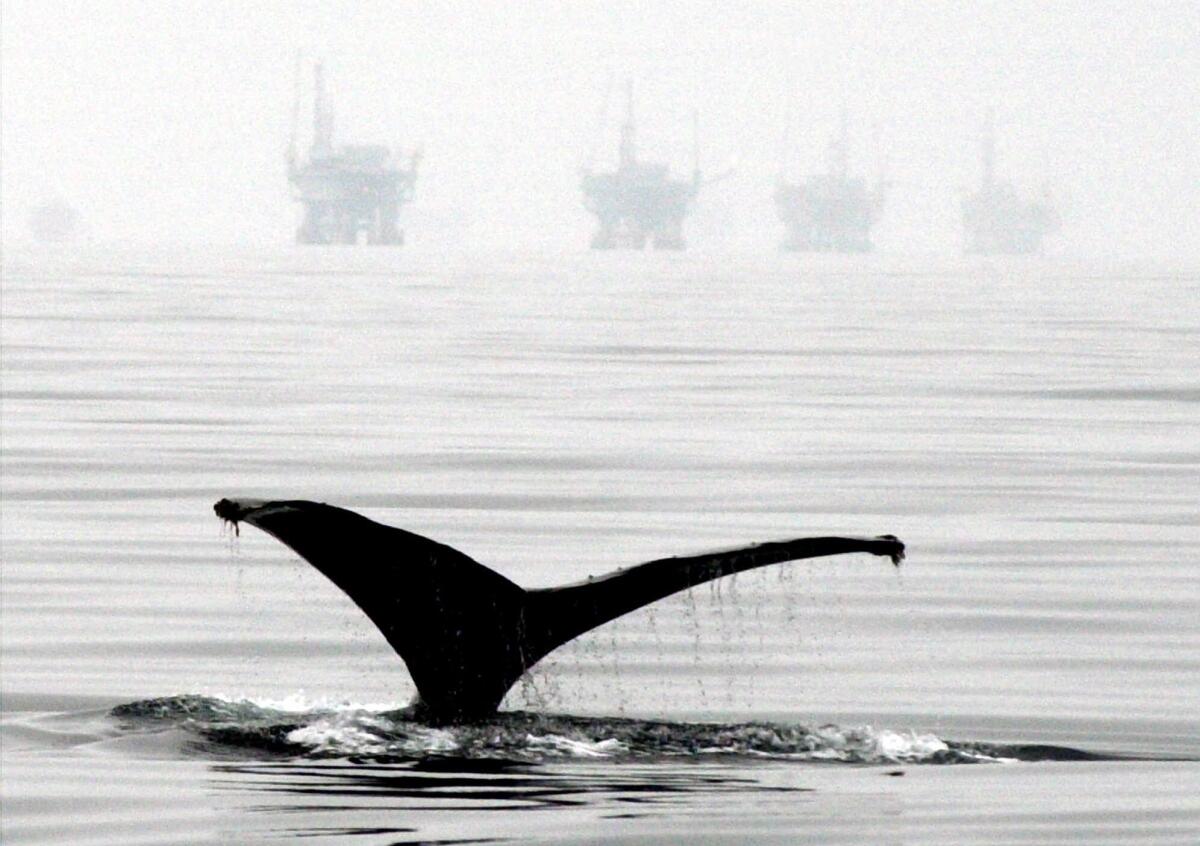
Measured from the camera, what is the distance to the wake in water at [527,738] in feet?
23.9

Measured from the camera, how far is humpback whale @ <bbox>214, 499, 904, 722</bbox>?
6586 mm

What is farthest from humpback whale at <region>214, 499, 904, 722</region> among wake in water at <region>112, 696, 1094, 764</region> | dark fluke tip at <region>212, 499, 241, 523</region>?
wake in water at <region>112, 696, 1094, 764</region>

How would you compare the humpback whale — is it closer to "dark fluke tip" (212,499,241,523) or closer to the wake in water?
"dark fluke tip" (212,499,241,523)

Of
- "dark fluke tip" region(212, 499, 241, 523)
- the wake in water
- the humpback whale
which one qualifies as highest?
"dark fluke tip" region(212, 499, 241, 523)

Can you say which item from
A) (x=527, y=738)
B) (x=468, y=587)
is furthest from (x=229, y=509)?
(x=527, y=738)

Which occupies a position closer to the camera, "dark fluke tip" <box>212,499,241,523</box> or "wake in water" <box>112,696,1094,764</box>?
"dark fluke tip" <box>212,499,241,523</box>

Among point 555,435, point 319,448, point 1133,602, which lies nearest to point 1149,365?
point 555,435

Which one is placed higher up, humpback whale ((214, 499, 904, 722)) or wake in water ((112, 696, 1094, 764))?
humpback whale ((214, 499, 904, 722))

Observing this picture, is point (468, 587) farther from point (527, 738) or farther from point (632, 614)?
point (632, 614)

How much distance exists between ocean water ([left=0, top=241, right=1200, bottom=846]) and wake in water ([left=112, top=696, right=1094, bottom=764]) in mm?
17

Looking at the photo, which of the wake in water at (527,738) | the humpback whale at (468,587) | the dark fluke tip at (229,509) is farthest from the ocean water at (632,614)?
the dark fluke tip at (229,509)

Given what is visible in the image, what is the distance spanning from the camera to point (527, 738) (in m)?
7.37

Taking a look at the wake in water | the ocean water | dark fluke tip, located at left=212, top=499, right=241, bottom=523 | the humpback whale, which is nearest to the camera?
dark fluke tip, located at left=212, top=499, right=241, bottom=523

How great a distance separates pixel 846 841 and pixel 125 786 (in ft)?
6.06
